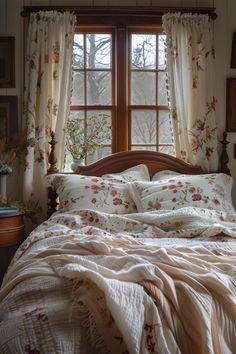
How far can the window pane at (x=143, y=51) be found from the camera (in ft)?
11.5

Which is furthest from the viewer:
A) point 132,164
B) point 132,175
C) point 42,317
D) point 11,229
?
point 132,164

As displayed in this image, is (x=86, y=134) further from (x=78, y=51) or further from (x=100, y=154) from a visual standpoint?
(x=78, y=51)

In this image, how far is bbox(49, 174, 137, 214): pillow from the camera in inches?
112

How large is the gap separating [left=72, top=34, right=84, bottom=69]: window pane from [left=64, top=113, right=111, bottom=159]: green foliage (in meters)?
0.44

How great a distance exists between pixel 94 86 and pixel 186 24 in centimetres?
88

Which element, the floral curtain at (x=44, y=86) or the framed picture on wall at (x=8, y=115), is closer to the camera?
the floral curtain at (x=44, y=86)

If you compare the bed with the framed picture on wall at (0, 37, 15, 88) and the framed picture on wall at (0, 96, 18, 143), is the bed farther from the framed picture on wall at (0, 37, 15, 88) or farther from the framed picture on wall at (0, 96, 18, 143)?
the framed picture on wall at (0, 37, 15, 88)

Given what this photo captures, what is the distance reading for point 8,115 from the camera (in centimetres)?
338

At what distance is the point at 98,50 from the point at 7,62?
0.74m

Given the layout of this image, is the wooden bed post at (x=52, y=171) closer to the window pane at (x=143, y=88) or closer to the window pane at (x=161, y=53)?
the window pane at (x=143, y=88)

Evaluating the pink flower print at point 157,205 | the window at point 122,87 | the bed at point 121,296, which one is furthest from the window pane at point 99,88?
the bed at point 121,296

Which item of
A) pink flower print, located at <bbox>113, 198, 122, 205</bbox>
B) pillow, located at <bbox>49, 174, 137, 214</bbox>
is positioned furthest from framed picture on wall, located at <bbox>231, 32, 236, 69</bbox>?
pink flower print, located at <bbox>113, 198, 122, 205</bbox>

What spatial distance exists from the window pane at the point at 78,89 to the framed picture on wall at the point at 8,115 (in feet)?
1.56

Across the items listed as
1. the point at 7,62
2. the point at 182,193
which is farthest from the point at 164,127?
the point at 7,62
